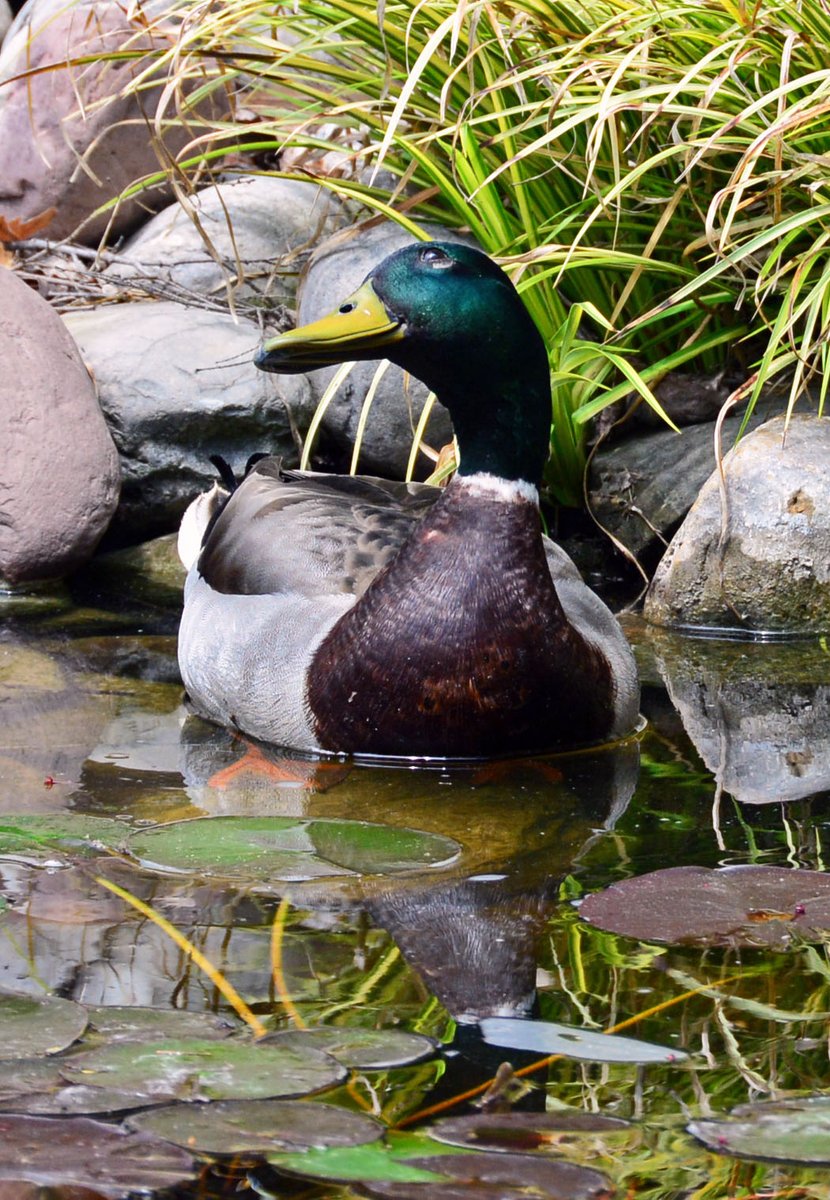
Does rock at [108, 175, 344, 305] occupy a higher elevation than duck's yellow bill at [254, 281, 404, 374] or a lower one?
lower

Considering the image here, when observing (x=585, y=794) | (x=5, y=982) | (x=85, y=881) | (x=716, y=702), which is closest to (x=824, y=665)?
(x=716, y=702)

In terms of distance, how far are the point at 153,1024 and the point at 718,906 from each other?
3.50ft

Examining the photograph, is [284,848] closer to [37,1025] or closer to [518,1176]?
[37,1025]

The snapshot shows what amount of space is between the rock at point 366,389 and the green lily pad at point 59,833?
2.94 meters

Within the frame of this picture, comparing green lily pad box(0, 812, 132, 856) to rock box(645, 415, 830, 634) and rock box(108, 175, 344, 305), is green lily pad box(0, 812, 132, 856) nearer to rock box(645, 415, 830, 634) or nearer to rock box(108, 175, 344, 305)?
rock box(645, 415, 830, 634)

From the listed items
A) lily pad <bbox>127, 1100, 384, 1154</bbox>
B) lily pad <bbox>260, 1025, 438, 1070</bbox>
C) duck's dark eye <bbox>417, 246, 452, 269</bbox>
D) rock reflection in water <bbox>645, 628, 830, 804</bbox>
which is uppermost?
duck's dark eye <bbox>417, 246, 452, 269</bbox>

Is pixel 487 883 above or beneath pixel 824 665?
above

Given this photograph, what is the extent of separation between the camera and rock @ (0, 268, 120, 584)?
599 cm

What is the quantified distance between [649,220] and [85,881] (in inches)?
139

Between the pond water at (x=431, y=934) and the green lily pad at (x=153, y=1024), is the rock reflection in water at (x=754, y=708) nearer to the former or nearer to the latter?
the pond water at (x=431, y=934)

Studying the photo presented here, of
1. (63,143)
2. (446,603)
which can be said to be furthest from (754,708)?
(63,143)

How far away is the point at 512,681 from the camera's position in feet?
13.3

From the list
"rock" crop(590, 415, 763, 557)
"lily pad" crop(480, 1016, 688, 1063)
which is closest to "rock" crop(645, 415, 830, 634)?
"rock" crop(590, 415, 763, 557)

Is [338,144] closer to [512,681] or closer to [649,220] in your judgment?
[649,220]
